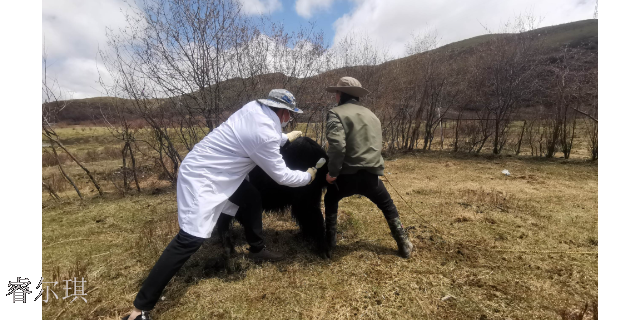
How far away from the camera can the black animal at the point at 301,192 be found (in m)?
2.77

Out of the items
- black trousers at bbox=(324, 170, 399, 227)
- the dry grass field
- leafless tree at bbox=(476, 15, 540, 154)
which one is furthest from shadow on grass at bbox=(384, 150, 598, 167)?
black trousers at bbox=(324, 170, 399, 227)

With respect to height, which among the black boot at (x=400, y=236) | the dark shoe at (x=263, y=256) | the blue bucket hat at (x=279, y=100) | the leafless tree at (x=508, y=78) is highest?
the leafless tree at (x=508, y=78)

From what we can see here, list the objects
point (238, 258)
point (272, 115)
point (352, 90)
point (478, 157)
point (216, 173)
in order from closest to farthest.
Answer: point (216, 173) < point (272, 115) < point (352, 90) < point (238, 258) < point (478, 157)

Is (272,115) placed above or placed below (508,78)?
below

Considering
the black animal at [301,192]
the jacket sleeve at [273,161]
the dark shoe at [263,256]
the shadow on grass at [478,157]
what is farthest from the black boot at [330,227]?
the shadow on grass at [478,157]

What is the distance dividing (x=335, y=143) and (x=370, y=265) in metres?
1.25

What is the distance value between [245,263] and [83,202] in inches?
192

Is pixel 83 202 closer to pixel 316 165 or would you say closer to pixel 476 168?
pixel 316 165

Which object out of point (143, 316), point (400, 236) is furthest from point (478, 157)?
point (143, 316)

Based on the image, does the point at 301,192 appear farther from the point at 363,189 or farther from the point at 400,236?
the point at 400,236

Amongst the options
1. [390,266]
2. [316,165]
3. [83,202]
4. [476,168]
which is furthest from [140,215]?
[476,168]

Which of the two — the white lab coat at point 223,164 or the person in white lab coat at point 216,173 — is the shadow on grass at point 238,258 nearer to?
the person in white lab coat at point 216,173

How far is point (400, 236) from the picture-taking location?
2.82m

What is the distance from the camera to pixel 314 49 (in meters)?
7.43
